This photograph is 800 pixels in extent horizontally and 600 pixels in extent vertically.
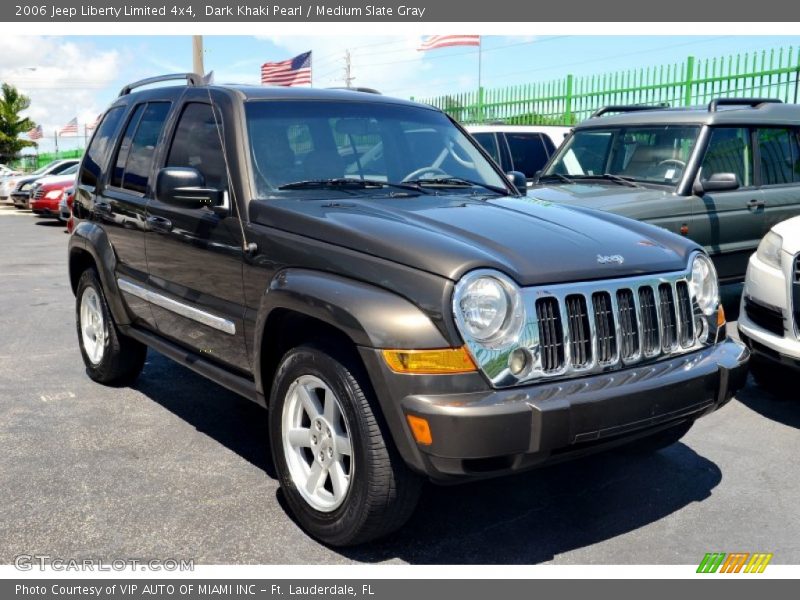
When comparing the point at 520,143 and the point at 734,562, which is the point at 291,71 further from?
the point at 734,562

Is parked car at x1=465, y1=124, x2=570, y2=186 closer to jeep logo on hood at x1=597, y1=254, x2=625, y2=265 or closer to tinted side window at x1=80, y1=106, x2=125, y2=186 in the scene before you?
tinted side window at x1=80, y1=106, x2=125, y2=186

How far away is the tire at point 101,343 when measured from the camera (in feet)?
17.8

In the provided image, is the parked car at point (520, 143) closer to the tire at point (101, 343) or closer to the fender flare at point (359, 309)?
the tire at point (101, 343)

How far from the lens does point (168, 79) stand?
17.8 ft

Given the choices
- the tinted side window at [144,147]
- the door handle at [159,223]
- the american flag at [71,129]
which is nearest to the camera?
the door handle at [159,223]

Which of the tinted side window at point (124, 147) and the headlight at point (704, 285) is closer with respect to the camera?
the headlight at point (704, 285)

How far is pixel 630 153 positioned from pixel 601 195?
0.95 meters

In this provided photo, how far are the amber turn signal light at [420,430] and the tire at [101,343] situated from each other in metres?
3.13

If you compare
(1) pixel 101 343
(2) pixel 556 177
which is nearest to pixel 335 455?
(1) pixel 101 343

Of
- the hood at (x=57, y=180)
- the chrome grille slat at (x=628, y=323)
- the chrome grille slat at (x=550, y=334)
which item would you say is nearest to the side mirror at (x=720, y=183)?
the chrome grille slat at (x=628, y=323)

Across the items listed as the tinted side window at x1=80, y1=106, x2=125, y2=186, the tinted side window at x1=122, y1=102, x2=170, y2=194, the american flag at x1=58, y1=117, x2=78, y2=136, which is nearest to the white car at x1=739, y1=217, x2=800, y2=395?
the tinted side window at x1=122, y1=102, x2=170, y2=194

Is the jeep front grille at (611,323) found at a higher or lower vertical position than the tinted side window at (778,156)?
lower

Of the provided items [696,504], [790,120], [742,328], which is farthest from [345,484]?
[790,120]

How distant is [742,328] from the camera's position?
5062mm
